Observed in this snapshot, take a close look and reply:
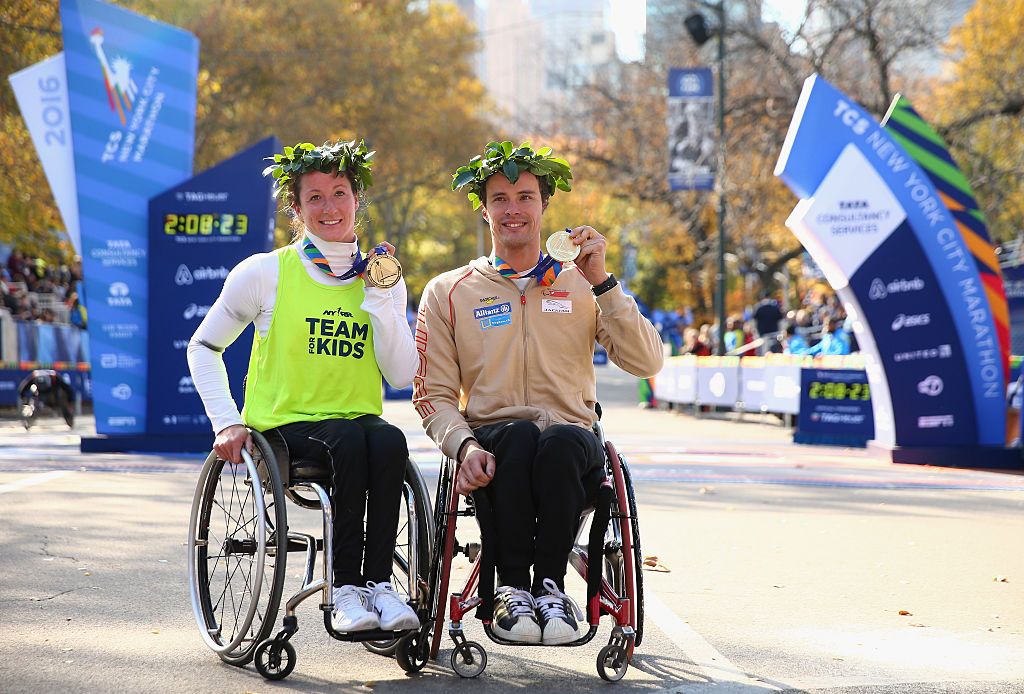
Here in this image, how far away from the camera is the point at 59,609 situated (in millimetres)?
5797

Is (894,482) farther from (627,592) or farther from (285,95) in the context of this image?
(285,95)

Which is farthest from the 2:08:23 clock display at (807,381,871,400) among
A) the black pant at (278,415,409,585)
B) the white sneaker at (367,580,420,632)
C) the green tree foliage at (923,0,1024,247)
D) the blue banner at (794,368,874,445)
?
the white sneaker at (367,580,420,632)

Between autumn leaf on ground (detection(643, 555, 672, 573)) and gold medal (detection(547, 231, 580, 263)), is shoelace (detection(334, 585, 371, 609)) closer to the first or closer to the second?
gold medal (detection(547, 231, 580, 263))

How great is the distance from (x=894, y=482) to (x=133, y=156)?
7.64 m

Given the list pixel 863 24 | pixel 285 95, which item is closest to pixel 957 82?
pixel 863 24

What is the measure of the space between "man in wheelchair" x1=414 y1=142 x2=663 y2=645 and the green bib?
260mm

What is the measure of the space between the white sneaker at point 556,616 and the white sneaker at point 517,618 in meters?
0.03

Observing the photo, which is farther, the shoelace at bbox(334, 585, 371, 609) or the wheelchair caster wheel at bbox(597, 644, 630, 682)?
the wheelchair caster wheel at bbox(597, 644, 630, 682)

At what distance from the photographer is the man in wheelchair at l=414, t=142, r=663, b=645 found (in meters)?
4.82

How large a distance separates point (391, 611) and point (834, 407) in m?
12.8

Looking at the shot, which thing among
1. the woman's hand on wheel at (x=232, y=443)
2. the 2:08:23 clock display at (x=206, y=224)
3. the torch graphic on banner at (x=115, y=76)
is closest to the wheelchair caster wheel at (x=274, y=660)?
the woman's hand on wheel at (x=232, y=443)

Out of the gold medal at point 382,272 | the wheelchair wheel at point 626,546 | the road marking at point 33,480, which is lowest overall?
the road marking at point 33,480

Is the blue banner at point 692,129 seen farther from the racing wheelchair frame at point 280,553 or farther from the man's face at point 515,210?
the racing wheelchair frame at point 280,553

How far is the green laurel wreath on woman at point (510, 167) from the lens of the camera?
16.9ft
